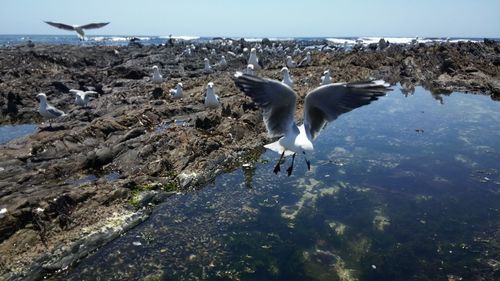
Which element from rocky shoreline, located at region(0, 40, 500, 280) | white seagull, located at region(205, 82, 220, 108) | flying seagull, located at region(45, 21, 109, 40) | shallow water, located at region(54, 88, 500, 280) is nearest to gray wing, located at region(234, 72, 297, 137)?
shallow water, located at region(54, 88, 500, 280)

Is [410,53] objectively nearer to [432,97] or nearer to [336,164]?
[432,97]

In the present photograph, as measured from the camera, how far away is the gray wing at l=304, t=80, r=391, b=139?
7117mm

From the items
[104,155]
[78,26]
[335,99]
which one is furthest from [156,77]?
[335,99]

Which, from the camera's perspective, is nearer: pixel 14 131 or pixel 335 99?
pixel 335 99

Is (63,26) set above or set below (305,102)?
above

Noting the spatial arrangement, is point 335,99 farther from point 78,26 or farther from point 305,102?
point 78,26

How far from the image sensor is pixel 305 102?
777 centimetres

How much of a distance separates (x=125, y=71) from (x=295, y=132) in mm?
20120

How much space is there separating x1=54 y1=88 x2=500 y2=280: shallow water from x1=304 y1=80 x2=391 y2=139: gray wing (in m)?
1.92

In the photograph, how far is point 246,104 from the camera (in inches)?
573

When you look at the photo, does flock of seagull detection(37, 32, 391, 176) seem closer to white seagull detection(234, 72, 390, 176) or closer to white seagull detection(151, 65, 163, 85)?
white seagull detection(234, 72, 390, 176)

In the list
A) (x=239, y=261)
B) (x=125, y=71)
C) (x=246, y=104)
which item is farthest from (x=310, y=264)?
(x=125, y=71)

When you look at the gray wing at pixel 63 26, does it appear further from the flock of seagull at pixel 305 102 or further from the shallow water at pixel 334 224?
the flock of seagull at pixel 305 102

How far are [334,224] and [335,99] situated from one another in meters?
2.44
